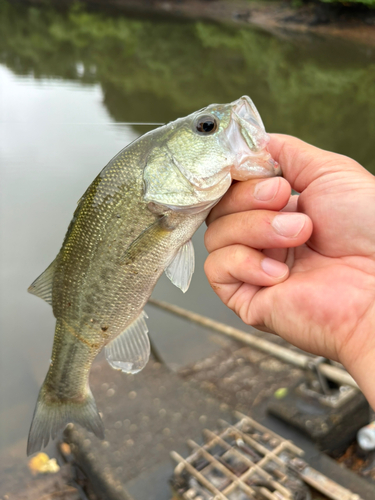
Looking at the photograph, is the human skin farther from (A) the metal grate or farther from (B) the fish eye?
(A) the metal grate

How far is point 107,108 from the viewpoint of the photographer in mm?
15258

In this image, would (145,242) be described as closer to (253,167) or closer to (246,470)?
(253,167)

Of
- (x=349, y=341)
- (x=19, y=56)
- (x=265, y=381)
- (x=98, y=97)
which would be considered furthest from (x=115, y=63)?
(x=349, y=341)

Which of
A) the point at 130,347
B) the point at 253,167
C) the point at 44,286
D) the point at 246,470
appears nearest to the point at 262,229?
the point at 253,167

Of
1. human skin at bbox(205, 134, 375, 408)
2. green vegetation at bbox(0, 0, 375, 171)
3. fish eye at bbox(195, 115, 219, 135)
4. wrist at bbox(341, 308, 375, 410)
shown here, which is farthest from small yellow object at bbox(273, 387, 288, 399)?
green vegetation at bbox(0, 0, 375, 171)

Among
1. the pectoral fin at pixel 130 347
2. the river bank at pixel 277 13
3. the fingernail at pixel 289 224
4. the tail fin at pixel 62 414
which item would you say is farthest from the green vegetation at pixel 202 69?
the tail fin at pixel 62 414

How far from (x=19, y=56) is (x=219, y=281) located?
26434 millimetres

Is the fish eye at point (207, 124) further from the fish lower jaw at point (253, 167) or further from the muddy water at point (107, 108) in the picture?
the muddy water at point (107, 108)

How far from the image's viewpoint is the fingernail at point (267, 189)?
1711 mm

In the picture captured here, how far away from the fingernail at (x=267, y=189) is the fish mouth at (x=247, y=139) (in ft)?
0.21

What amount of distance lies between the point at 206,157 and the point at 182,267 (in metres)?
0.55

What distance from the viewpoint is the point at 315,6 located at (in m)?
28.7

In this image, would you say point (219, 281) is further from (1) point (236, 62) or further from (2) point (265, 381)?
(1) point (236, 62)

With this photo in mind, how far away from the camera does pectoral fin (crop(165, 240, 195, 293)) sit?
76.5 inches
